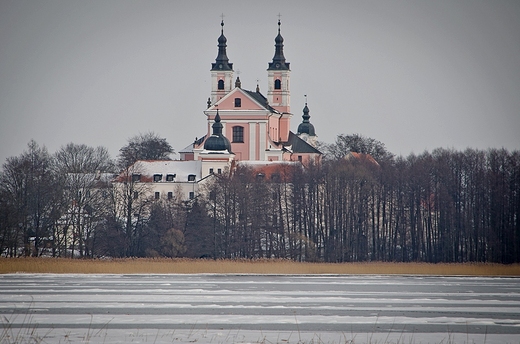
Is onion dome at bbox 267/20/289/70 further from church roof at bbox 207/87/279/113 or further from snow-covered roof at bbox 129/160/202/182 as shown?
snow-covered roof at bbox 129/160/202/182

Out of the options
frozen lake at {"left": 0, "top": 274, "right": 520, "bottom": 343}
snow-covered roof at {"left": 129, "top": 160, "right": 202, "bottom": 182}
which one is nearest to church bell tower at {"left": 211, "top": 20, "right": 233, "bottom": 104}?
snow-covered roof at {"left": 129, "top": 160, "right": 202, "bottom": 182}

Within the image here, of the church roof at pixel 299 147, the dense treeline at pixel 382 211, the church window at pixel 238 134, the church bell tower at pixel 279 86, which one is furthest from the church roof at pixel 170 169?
the church bell tower at pixel 279 86

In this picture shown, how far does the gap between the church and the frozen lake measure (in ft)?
145

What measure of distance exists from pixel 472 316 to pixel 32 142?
56187 mm

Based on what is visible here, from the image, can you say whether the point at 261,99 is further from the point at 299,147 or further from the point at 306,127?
the point at 306,127

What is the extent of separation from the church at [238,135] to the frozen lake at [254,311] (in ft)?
145

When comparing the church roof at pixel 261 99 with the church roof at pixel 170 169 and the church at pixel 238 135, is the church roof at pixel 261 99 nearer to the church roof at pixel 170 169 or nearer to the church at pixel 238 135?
the church at pixel 238 135

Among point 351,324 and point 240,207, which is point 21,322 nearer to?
point 351,324

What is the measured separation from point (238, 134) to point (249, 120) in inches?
70.9

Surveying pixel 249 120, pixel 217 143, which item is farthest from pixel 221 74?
pixel 217 143

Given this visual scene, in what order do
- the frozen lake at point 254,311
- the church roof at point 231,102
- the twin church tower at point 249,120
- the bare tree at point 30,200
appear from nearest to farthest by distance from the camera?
the frozen lake at point 254,311 < the bare tree at point 30,200 < the twin church tower at point 249,120 < the church roof at point 231,102

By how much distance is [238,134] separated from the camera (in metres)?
98.1

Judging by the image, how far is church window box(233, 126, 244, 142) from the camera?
Answer: 9800cm

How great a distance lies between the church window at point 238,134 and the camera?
98.0 meters
